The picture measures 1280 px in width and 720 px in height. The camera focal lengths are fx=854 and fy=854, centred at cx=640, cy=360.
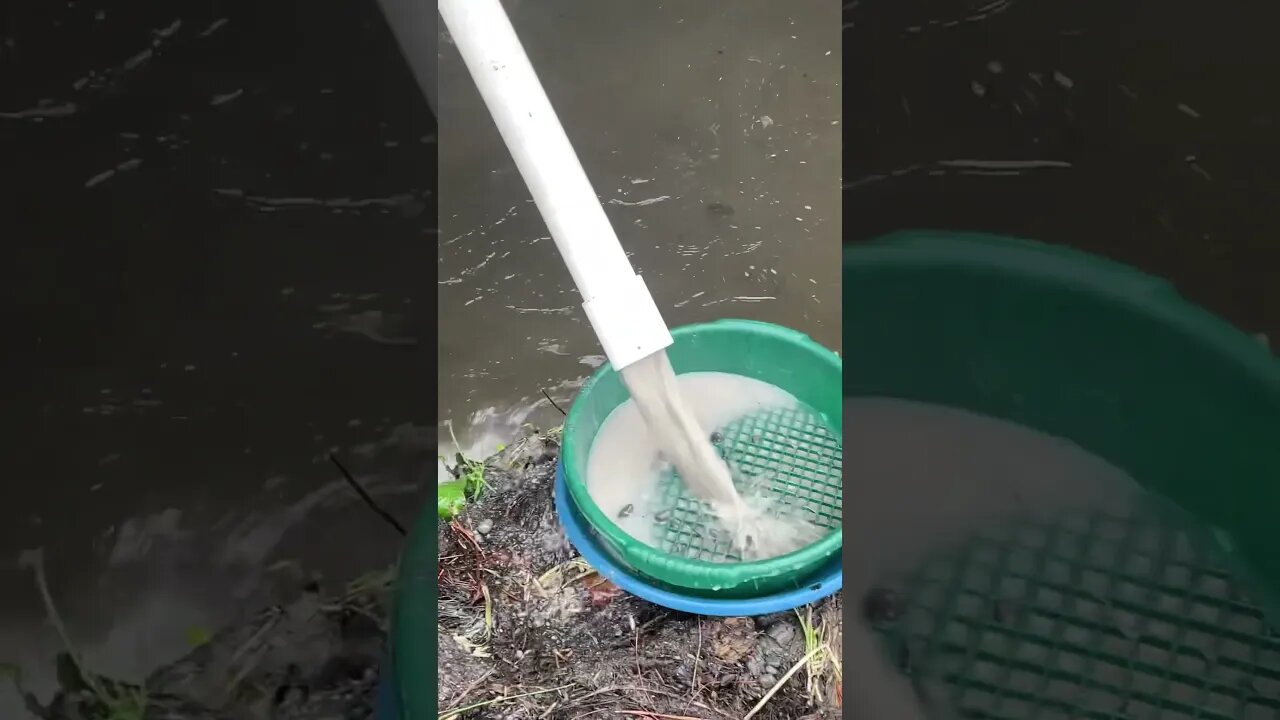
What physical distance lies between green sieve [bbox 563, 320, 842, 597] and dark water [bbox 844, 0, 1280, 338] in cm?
71

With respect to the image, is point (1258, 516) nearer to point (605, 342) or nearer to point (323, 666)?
point (323, 666)

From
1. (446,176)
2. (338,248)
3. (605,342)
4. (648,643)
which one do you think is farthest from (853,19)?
(446,176)

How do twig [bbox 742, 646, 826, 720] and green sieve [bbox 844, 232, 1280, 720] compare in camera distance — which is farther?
twig [bbox 742, 646, 826, 720]

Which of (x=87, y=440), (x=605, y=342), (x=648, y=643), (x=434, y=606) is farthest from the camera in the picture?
(x=648, y=643)

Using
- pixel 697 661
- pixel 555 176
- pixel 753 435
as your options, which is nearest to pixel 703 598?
pixel 697 661

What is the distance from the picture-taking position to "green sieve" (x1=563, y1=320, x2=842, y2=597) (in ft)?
3.18

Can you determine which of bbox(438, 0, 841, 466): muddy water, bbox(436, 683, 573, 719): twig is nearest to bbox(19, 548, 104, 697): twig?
bbox(436, 683, 573, 719): twig

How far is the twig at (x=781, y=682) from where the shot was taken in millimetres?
923

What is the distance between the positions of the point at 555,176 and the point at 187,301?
473mm

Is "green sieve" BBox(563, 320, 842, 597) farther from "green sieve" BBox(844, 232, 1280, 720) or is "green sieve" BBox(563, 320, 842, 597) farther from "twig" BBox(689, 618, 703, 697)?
"green sieve" BBox(844, 232, 1280, 720)

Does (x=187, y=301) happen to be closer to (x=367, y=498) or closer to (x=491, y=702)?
(x=367, y=498)

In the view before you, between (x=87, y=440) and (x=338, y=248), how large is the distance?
0.25 ft

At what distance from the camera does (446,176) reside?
1351 mm

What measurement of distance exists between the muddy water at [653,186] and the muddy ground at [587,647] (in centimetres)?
21
